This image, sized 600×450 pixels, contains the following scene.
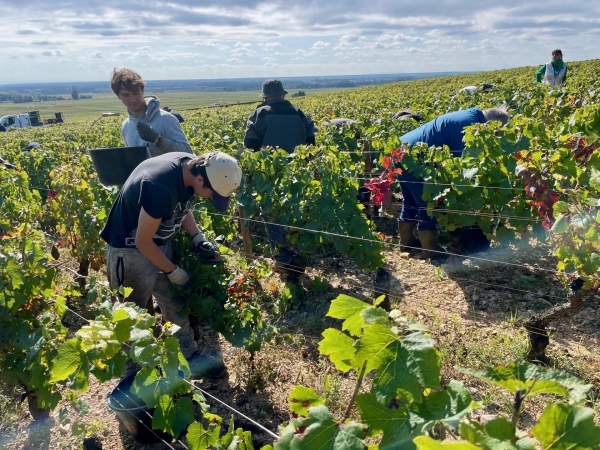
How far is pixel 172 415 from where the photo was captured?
175cm

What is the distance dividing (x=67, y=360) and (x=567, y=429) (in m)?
1.42

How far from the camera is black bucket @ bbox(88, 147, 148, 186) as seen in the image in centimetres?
369

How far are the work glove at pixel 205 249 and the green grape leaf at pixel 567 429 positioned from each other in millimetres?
2656

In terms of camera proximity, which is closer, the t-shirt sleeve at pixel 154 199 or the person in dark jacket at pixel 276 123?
the t-shirt sleeve at pixel 154 199

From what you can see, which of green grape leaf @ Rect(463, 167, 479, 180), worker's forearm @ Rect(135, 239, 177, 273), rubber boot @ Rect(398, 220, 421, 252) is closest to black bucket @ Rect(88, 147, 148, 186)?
worker's forearm @ Rect(135, 239, 177, 273)

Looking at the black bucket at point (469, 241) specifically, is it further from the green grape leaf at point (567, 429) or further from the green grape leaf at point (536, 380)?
the green grape leaf at point (567, 429)

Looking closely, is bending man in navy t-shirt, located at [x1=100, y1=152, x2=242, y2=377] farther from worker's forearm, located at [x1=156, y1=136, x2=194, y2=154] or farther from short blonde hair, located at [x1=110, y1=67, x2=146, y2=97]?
short blonde hair, located at [x1=110, y1=67, x2=146, y2=97]

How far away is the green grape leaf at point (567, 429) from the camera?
81cm

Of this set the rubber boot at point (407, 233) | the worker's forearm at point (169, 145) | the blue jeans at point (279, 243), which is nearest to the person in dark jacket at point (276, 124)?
the blue jeans at point (279, 243)

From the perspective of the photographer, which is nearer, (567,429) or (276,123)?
(567,429)

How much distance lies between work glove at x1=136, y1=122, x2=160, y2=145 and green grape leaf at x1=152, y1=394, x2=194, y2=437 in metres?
2.36

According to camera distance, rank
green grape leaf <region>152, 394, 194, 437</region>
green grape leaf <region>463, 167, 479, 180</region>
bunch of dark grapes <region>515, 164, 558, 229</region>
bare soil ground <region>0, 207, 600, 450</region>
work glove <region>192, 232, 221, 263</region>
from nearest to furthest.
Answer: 1. green grape leaf <region>152, 394, 194, 437</region>
2. bare soil ground <region>0, 207, 600, 450</region>
3. work glove <region>192, 232, 221, 263</region>
4. bunch of dark grapes <region>515, 164, 558, 229</region>
5. green grape leaf <region>463, 167, 479, 180</region>

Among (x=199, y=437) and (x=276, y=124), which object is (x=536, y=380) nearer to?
(x=199, y=437)

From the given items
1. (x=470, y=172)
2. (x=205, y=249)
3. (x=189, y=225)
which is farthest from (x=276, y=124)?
(x=205, y=249)
